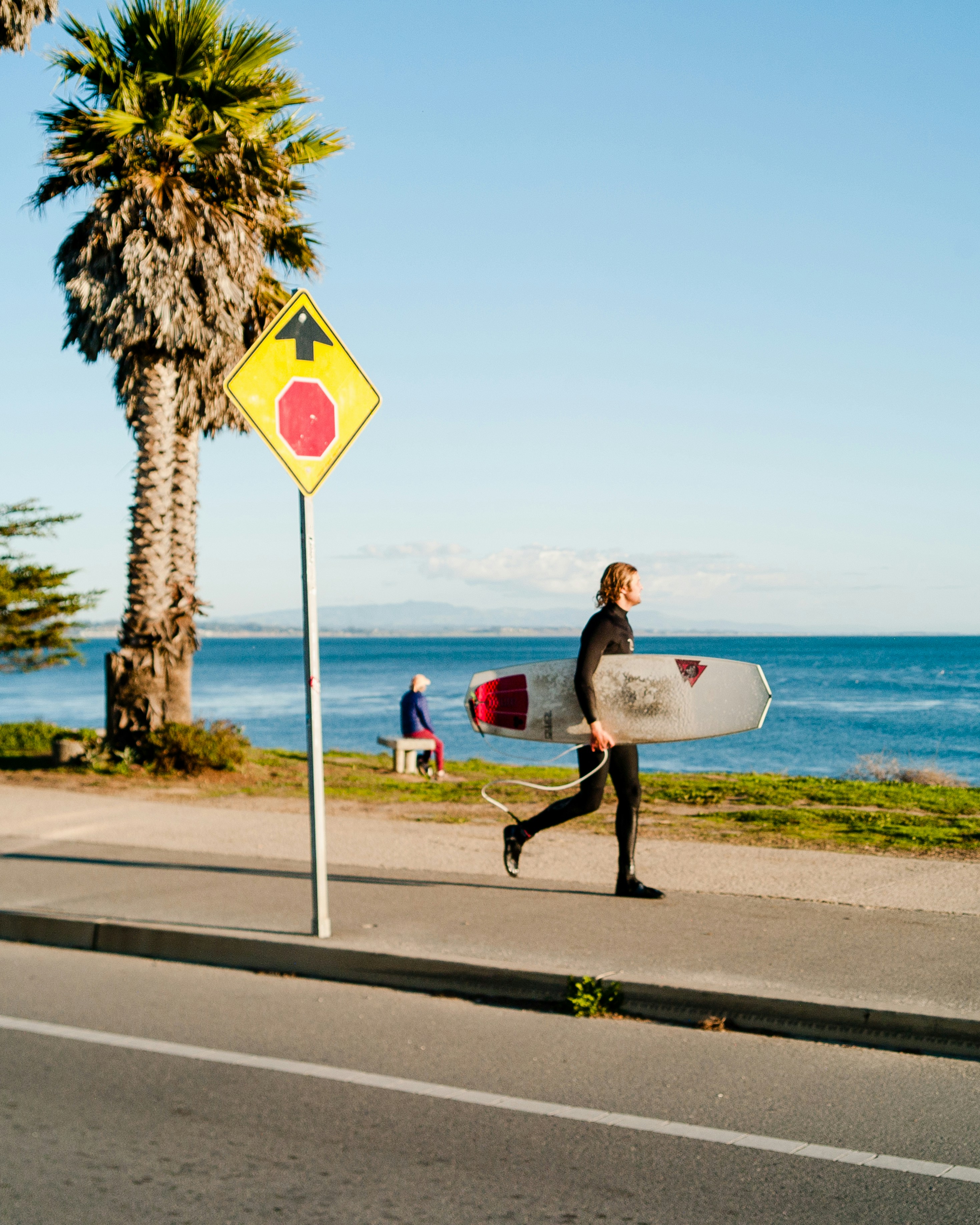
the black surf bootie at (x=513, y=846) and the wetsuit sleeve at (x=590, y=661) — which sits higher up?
the wetsuit sleeve at (x=590, y=661)

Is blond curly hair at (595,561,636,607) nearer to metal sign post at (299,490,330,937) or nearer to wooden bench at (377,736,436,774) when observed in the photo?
metal sign post at (299,490,330,937)

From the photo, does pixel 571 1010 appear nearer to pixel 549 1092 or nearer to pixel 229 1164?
pixel 549 1092

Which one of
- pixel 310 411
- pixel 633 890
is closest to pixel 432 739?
pixel 633 890

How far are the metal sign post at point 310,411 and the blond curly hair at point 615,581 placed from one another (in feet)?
6.14

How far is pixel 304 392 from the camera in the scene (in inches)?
261

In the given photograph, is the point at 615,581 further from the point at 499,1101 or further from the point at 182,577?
the point at 182,577

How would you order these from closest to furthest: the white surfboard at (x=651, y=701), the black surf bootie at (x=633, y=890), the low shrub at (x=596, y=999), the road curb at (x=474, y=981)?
the road curb at (x=474, y=981) < the low shrub at (x=596, y=999) < the black surf bootie at (x=633, y=890) < the white surfboard at (x=651, y=701)

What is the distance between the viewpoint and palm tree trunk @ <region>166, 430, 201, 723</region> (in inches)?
621

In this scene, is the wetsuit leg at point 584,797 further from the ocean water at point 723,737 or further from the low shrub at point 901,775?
the low shrub at point 901,775

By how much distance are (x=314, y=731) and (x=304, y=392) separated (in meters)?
1.92

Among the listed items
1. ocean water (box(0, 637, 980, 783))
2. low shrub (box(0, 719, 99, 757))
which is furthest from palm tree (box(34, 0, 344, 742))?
ocean water (box(0, 637, 980, 783))

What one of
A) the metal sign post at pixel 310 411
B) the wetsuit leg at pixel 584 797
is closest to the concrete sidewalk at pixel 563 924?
the wetsuit leg at pixel 584 797

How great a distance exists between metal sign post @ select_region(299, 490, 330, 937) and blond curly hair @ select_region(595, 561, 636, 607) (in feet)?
6.41

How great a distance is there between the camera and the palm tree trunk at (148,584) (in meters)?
15.6
